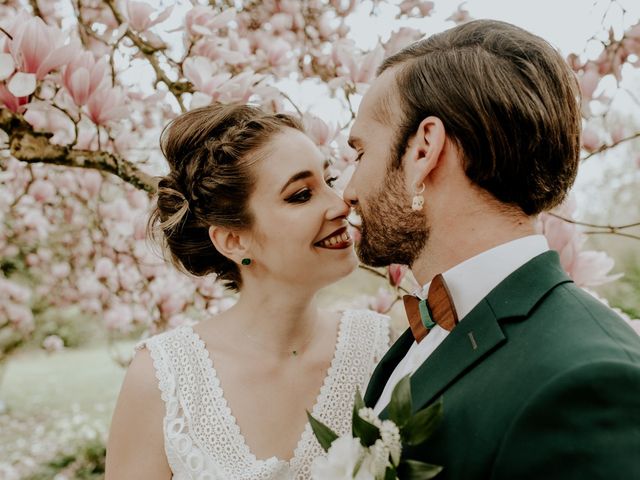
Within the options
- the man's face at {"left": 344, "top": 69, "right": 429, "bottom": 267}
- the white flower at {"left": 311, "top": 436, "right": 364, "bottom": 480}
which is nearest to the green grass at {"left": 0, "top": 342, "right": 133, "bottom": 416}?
the man's face at {"left": 344, "top": 69, "right": 429, "bottom": 267}

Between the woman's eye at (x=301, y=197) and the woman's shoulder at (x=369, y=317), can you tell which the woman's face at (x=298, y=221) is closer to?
the woman's eye at (x=301, y=197)

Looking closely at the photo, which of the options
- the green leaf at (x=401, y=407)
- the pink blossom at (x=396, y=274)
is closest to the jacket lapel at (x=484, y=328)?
the green leaf at (x=401, y=407)

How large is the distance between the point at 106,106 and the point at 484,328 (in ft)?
4.59

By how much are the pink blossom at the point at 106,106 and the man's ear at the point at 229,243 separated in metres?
0.50

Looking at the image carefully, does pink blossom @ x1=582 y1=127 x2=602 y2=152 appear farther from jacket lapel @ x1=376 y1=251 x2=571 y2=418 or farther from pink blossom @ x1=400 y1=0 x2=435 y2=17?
jacket lapel @ x1=376 y1=251 x2=571 y2=418

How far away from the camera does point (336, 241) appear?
2.11 metres

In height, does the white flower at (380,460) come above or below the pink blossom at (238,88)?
below

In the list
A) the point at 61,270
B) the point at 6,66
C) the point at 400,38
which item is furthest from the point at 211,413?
the point at 61,270

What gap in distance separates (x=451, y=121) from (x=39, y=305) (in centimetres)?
523

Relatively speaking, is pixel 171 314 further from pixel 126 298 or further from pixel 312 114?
pixel 312 114

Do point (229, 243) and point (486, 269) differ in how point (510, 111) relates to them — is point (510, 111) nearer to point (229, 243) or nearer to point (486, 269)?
point (486, 269)

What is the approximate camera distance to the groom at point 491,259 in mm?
997

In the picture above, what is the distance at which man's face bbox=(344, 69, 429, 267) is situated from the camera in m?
1.61

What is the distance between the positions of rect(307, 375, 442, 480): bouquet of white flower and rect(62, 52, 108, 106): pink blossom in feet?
4.38
